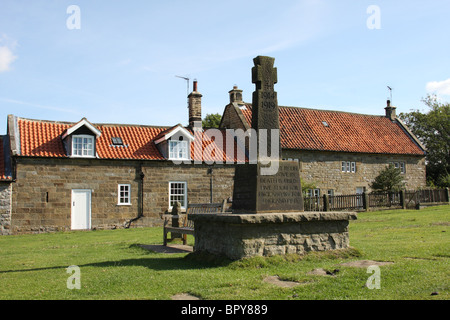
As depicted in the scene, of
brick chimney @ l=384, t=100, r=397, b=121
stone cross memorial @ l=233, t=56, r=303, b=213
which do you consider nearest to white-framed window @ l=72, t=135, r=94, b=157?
stone cross memorial @ l=233, t=56, r=303, b=213

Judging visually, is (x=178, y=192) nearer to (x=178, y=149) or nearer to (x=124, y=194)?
(x=178, y=149)

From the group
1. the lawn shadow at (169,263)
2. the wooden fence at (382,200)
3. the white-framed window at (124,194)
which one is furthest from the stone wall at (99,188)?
the lawn shadow at (169,263)

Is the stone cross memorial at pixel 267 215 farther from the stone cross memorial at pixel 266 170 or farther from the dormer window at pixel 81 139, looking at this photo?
the dormer window at pixel 81 139

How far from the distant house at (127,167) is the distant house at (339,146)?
95 mm

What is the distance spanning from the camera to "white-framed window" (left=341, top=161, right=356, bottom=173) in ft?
108

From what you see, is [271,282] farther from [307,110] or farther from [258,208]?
[307,110]

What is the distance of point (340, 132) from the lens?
113 feet

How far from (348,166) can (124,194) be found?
56.5 feet

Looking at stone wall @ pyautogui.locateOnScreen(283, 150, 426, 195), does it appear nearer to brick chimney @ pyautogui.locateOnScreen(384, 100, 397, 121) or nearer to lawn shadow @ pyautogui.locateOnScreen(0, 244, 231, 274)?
brick chimney @ pyautogui.locateOnScreen(384, 100, 397, 121)

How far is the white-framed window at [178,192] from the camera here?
25906 millimetres

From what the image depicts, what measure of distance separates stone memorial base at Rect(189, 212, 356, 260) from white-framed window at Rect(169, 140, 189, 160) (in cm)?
1692

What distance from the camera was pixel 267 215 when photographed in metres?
8.14

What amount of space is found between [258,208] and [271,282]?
2111 millimetres

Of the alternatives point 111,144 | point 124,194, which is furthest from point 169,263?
point 111,144
